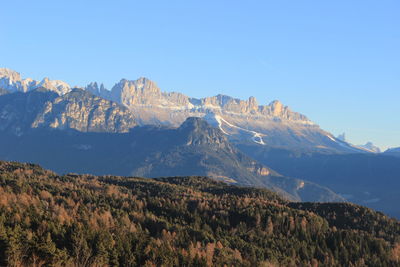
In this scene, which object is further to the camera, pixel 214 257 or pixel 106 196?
pixel 106 196

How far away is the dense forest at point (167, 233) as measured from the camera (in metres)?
94.4

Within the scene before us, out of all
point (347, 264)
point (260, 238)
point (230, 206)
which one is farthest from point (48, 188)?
point (347, 264)

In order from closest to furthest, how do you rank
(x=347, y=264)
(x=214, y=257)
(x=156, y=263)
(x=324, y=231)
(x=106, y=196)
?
(x=156, y=263) < (x=214, y=257) < (x=347, y=264) < (x=324, y=231) < (x=106, y=196)

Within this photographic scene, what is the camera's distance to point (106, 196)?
607ft

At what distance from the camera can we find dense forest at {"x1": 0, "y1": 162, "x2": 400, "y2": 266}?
94.4 metres

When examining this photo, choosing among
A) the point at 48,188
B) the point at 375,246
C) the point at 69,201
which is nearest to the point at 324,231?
the point at 375,246

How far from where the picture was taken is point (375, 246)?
537ft

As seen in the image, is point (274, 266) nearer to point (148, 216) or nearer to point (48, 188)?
point (148, 216)

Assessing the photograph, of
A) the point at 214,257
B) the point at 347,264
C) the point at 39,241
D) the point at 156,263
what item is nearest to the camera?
the point at 39,241

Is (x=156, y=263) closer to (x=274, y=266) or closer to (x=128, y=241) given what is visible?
(x=128, y=241)

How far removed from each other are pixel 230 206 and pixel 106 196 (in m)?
43.0

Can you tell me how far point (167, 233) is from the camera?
439 feet

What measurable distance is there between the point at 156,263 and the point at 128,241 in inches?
446

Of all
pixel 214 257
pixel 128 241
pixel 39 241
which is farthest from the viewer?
pixel 214 257
